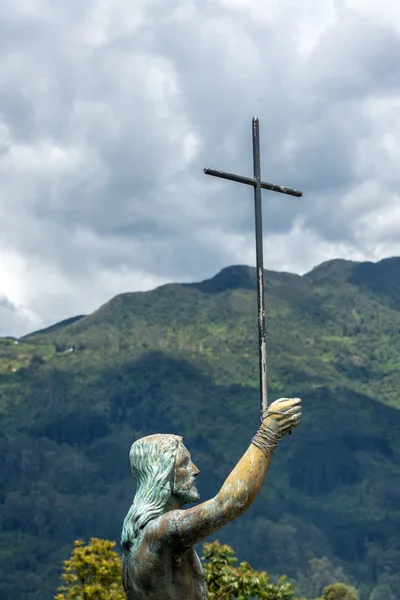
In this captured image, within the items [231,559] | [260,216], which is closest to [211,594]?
[231,559]

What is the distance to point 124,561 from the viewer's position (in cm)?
962

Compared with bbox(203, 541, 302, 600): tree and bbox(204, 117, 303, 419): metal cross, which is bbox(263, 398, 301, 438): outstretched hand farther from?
bbox(203, 541, 302, 600): tree

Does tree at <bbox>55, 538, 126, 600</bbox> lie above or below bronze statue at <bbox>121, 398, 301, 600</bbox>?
below

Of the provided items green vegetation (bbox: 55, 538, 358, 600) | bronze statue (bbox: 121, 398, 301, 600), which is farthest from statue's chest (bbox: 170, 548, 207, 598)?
green vegetation (bbox: 55, 538, 358, 600)

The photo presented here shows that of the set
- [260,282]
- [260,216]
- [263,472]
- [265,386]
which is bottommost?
[263,472]

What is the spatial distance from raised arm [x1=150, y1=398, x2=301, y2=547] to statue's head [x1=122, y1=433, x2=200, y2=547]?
187 mm

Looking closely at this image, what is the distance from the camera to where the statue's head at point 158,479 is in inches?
374

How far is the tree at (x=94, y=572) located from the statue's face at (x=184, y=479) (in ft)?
89.6

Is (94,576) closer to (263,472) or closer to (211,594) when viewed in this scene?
(211,594)

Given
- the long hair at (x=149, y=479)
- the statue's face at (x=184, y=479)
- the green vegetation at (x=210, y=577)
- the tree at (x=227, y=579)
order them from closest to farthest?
the long hair at (x=149, y=479), the statue's face at (x=184, y=479), the tree at (x=227, y=579), the green vegetation at (x=210, y=577)

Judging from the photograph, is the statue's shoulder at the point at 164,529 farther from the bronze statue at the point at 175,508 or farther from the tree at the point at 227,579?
the tree at the point at 227,579

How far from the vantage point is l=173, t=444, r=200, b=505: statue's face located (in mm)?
9625

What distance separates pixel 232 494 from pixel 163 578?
37.0 inches

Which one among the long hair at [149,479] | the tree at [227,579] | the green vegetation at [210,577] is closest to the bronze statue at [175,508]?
the long hair at [149,479]
